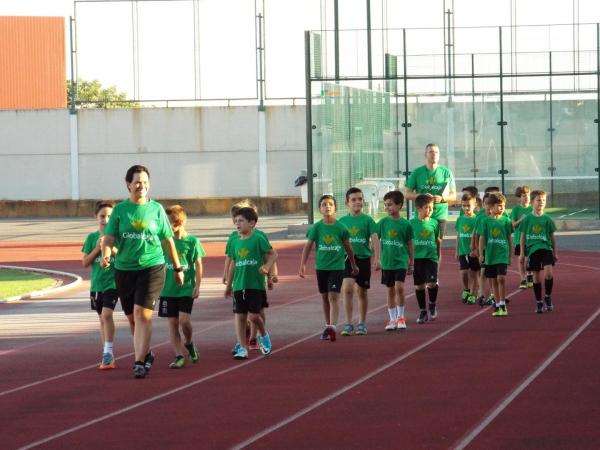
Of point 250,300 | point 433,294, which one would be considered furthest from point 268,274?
point 433,294

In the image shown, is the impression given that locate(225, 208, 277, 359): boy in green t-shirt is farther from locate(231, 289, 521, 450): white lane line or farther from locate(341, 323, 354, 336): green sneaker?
locate(341, 323, 354, 336): green sneaker

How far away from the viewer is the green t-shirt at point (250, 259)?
13.6 meters

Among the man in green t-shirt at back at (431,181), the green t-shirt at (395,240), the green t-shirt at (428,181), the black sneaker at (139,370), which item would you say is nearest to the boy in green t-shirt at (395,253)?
the green t-shirt at (395,240)

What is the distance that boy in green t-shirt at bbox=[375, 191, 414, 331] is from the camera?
627 inches

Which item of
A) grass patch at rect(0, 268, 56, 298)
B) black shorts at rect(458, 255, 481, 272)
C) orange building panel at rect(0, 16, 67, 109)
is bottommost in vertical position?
grass patch at rect(0, 268, 56, 298)

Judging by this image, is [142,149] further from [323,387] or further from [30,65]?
[323,387]

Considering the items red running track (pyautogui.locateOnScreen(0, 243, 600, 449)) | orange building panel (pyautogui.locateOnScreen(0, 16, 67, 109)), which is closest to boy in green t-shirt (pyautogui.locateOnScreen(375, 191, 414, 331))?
red running track (pyautogui.locateOnScreen(0, 243, 600, 449))

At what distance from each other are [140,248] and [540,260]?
279 inches

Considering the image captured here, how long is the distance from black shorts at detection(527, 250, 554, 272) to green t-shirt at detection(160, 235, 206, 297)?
5865 millimetres

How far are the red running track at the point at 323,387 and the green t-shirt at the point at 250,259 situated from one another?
74cm

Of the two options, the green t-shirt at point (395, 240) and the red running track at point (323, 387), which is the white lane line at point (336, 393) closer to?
the red running track at point (323, 387)

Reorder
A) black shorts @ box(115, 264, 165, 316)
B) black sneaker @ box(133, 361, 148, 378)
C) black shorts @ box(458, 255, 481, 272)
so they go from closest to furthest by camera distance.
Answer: black sneaker @ box(133, 361, 148, 378) → black shorts @ box(115, 264, 165, 316) → black shorts @ box(458, 255, 481, 272)

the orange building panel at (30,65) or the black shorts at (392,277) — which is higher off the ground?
the orange building panel at (30,65)

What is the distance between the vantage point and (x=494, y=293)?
56.8ft
